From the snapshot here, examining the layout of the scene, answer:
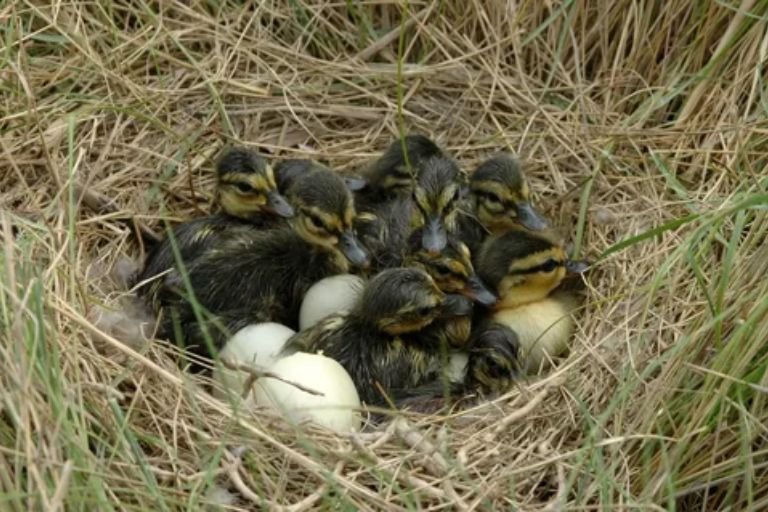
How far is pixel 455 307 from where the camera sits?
3307 mm

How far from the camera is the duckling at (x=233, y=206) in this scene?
3.51m

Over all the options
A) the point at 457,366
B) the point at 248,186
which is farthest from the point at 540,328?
the point at 248,186

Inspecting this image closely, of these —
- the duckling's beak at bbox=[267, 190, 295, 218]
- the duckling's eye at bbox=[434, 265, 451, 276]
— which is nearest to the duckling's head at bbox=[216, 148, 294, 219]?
the duckling's beak at bbox=[267, 190, 295, 218]

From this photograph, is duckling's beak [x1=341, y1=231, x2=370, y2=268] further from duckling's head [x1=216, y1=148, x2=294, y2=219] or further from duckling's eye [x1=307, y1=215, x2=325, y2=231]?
duckling's head [x1=216, y1=148, x2=294, y2=219]

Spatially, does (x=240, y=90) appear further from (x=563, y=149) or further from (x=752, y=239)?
(x=752, y=239)

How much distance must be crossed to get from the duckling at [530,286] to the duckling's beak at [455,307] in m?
0.12

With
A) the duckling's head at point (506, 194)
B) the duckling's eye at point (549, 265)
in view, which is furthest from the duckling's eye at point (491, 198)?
the duckling's eye at point (549, 265)

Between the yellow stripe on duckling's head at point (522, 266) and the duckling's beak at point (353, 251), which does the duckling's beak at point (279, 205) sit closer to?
the duckling's beak at point (353, 251)

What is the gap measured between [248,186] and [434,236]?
1.63 feet

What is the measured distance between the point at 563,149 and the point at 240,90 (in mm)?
958

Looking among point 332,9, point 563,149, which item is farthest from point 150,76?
point 563,149

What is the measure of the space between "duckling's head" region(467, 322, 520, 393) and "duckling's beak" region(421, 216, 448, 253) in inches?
10.4

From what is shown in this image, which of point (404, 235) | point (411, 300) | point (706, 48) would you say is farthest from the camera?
point (706, 48)

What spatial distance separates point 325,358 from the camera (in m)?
3.09
